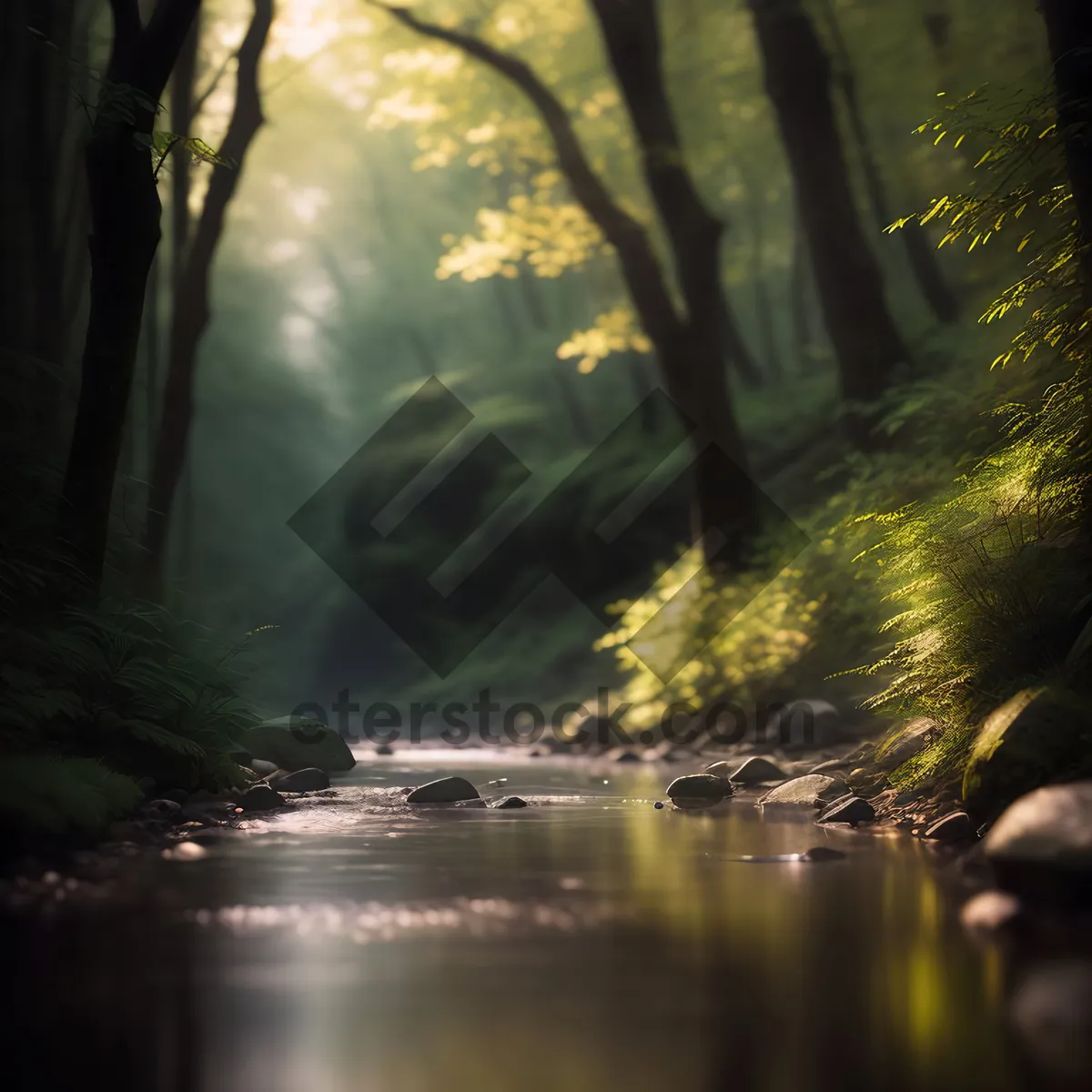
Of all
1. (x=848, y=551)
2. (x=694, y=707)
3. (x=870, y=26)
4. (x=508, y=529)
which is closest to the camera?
(x=848, y=551)

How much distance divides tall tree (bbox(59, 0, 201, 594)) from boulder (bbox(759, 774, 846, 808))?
481 centimetres

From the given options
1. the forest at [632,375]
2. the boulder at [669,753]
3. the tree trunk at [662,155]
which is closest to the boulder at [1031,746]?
the forest at [632,375]

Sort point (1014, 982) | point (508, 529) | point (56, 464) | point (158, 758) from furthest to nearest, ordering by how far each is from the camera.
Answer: point (508, 529) < point (56, 464) < point (158, 758) < point (1014, 982)

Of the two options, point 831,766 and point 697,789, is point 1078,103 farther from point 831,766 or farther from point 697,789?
point 831,766

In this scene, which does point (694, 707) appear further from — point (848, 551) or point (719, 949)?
point (719, 949)

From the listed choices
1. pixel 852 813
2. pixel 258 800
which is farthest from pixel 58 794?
pixel 852 813

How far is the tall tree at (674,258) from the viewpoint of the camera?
45.2 feet

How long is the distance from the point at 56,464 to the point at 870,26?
14028mm

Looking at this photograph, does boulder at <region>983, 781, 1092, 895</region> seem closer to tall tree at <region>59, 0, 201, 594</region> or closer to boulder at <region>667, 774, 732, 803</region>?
boulder at <region>667, 774, 732, 803</region>

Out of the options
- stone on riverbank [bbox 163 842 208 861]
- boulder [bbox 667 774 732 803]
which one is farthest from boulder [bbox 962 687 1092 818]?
stone on riverbank [bbox 163 842 208 861]

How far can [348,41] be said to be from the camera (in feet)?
61.3

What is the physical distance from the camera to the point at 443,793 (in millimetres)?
8953

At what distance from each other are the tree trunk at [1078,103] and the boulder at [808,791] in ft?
12.7

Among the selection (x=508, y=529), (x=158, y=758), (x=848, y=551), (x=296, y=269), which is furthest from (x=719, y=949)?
(x=296, y=269)
